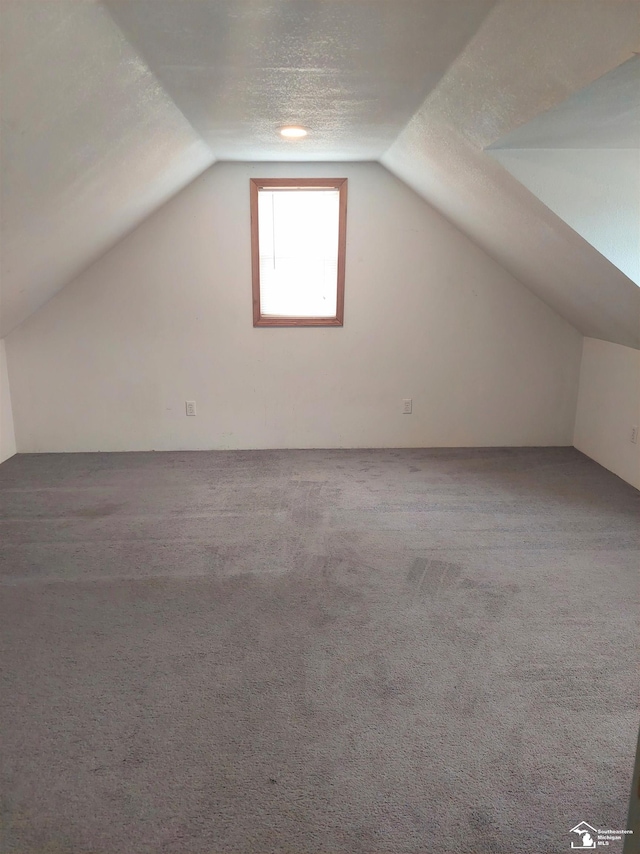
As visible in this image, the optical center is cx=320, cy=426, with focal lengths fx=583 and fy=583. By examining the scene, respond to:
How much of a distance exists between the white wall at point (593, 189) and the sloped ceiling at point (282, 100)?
0.23 feet

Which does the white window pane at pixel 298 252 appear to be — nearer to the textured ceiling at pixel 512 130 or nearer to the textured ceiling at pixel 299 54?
the textured ceiling at pixel 512 130

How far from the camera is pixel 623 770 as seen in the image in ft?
5.41

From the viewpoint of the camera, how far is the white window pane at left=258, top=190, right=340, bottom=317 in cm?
414

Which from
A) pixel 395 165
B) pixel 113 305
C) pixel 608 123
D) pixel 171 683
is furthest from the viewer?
pixel 113 305

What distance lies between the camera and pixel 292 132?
120 inches

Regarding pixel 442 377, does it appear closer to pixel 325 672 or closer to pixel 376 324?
pixel 376 324

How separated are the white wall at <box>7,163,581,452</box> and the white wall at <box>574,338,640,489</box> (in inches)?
5.2

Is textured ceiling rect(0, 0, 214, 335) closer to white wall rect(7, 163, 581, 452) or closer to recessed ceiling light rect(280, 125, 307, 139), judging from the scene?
white wall rect(7, 163, 581, 452)

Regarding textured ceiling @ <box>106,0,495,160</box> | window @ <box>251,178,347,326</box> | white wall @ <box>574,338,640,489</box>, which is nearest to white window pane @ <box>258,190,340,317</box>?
window @ <box>251,178,347,326</box>

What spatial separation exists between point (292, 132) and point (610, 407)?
272 centimetres

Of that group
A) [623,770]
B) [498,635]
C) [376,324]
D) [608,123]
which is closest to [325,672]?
[498,635]

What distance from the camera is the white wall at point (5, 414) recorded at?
4102 millimetres

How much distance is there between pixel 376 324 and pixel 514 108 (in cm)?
229

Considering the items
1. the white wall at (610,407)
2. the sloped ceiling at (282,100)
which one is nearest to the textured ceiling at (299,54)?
the sloped ceiling at (282,100)
